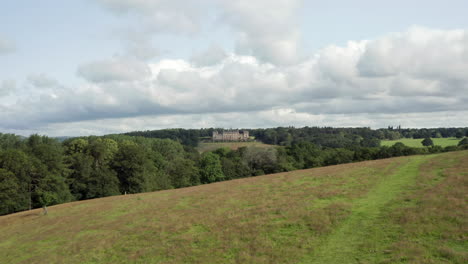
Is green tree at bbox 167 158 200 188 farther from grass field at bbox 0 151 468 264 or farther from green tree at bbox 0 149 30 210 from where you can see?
grass field at bbox 0 151 468 264

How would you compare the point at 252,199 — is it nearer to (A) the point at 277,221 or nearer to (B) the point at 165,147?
(A) the point at 277,221

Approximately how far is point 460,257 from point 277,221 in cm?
998

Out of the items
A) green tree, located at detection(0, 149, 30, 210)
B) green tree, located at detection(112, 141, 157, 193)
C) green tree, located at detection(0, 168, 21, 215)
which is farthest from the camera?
green tree, located at detection(112, 141, 157, 193)

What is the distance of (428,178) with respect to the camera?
2562cm

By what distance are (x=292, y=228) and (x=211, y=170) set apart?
A: 83.6m

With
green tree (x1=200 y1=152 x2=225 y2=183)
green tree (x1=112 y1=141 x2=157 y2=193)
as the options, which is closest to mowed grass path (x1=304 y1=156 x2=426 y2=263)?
green tree (x1=112 y1=141 x2=157 y2=193)

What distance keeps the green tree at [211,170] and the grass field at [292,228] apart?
67.9 meters

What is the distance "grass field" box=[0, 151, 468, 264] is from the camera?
14430mm

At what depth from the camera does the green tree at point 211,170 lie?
100125mm

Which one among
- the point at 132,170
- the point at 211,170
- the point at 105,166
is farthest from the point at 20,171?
the point at 211,170

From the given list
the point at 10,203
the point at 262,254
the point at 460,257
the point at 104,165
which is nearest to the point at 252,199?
the point at 262,254

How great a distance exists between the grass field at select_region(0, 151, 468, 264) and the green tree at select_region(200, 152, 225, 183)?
223 feet

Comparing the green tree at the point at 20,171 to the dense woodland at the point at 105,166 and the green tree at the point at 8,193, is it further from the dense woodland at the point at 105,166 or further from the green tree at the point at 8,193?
the green tree at the point at 8,193

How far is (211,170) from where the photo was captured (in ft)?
332
